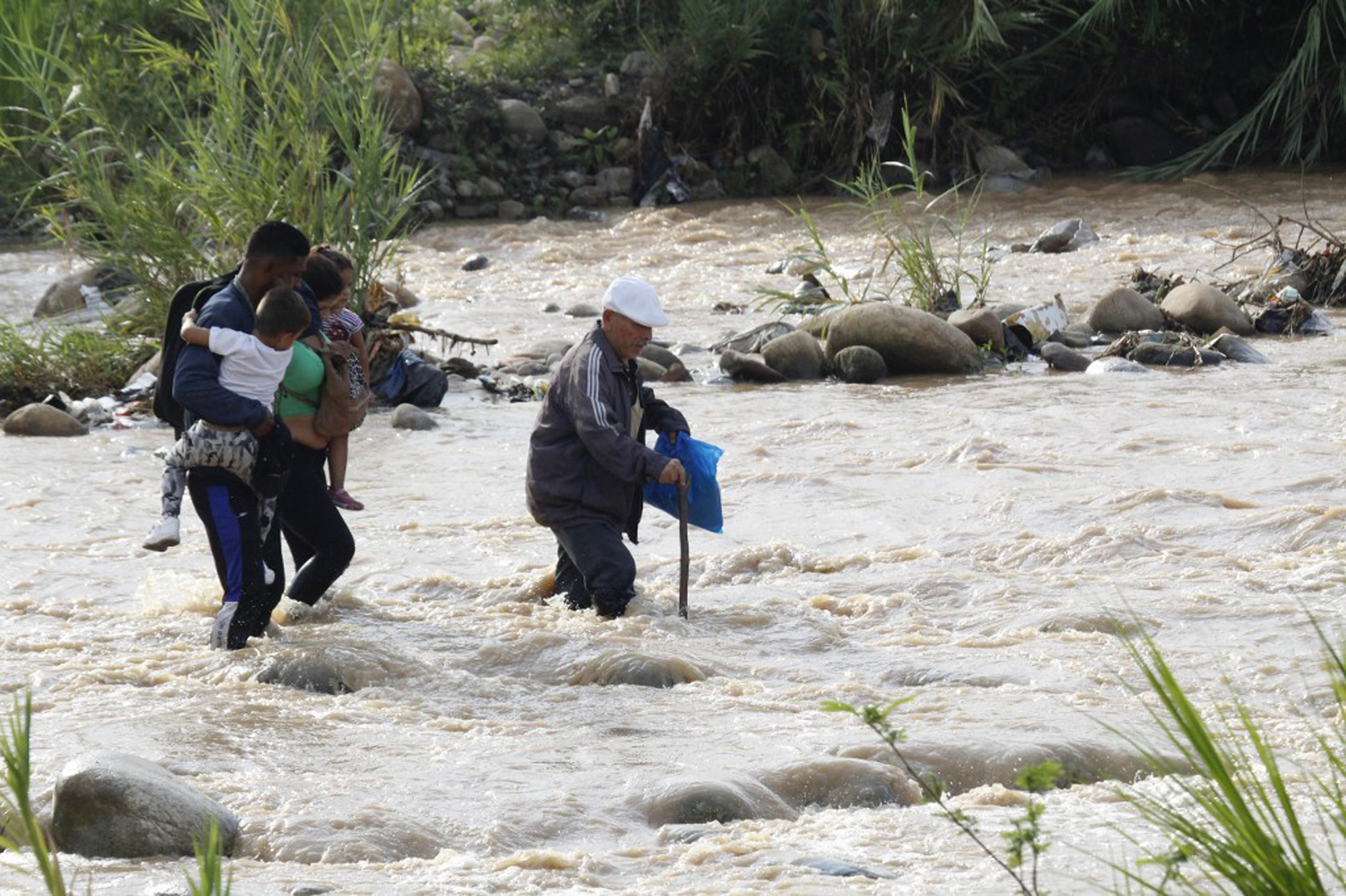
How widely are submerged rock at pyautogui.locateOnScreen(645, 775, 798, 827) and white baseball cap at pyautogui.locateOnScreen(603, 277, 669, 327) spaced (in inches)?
75.7

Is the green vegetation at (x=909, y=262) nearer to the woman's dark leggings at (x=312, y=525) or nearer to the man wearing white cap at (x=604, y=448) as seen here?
the man wearing white cap at (x=604, y=448)

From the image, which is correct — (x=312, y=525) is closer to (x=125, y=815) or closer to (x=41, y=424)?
(x=125, y=815)

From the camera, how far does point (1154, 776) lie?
4125mm

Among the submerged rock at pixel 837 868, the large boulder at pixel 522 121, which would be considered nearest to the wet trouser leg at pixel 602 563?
the submerged rock at pixel 837 868

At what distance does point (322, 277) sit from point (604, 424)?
106 cm

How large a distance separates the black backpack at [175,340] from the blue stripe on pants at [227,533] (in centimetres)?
26

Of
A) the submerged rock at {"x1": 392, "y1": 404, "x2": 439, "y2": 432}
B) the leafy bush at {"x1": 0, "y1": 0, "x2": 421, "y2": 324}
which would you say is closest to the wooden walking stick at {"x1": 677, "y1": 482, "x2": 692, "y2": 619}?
the submerged rock at {"x1": 392, "y1": 404, "x2": 439, "y2": 432}

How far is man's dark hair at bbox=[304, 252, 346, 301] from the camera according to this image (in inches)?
220

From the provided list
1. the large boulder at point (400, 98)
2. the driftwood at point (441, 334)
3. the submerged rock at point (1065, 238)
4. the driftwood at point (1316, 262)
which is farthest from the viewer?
the large boulder at point (400, 98)

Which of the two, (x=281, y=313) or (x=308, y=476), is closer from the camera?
(x=281, y=313)

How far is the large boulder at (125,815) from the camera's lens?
372cm

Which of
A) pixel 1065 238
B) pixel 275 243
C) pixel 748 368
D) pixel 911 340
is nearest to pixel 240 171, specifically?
pixel 748 368

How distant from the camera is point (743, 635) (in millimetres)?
5672

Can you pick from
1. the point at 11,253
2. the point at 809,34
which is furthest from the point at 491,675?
the point at 809,34
